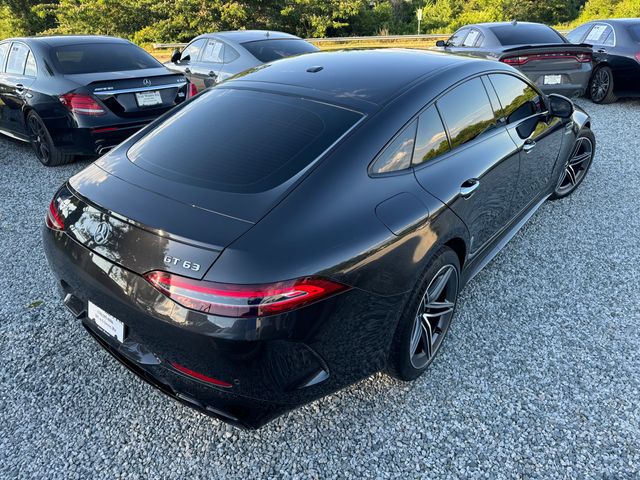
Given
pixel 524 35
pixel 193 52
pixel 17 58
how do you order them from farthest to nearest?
1. pixel 193 52
2. pixel 524 35
3. pixel 17 58

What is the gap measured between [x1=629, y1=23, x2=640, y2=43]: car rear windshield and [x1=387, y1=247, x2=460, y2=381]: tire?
26.8 feet

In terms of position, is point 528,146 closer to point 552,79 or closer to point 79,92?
point 79,92

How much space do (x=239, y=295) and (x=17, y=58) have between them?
6231 mm

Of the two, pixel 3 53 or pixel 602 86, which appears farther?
pixel 602 86

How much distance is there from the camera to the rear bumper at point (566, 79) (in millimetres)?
7234

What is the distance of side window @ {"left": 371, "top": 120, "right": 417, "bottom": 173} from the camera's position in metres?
2.16

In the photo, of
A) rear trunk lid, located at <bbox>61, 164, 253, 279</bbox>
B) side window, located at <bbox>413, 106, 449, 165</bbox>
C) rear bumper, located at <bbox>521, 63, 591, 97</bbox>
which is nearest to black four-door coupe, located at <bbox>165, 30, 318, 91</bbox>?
rear bumper, located at <bbox>521, 63, 591, 97</bbox>

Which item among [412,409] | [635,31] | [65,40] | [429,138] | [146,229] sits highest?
[429,138]

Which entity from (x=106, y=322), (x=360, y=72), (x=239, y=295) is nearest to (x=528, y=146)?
(x=360, y=72)

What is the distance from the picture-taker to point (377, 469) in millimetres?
2086

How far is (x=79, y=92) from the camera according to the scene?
17.1ft

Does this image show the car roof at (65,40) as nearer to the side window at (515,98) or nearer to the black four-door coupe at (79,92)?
the black four-door coupe at (79,92)

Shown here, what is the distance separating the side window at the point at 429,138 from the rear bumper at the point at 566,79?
572 centimetres

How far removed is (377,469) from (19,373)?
2.02m
